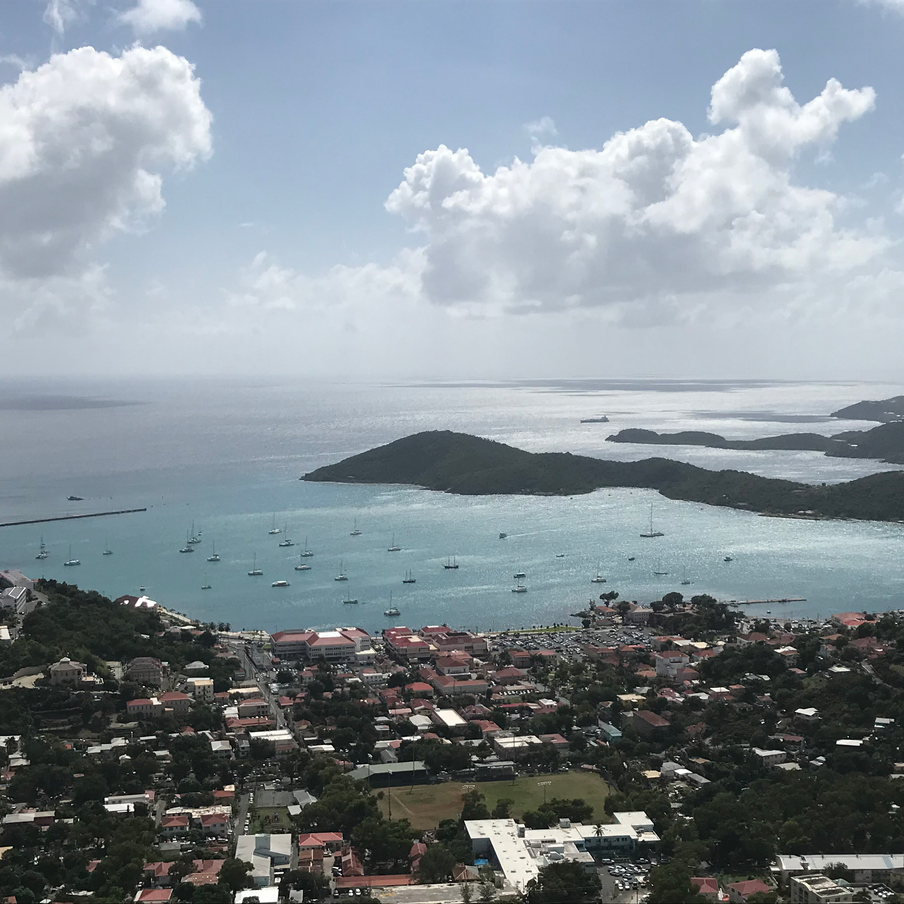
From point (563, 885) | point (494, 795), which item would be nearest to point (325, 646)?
point (494, 795)

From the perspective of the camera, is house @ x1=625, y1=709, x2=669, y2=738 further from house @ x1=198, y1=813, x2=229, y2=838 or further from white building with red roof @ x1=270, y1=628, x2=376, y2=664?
house @ x1=198, y1=813, x2=229, y2=838

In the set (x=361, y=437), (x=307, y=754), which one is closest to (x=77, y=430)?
(x=361, y=437)

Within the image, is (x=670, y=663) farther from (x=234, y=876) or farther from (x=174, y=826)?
(x=234, y=876)

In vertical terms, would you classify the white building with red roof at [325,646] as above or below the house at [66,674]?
below

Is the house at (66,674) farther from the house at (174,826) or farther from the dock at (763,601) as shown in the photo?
the dock at (763,601)

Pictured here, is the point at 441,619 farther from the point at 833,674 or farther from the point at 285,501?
the point at 285,501

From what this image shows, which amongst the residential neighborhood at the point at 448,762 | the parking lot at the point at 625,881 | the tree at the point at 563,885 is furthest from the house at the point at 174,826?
the parking lot at the point at 625,881

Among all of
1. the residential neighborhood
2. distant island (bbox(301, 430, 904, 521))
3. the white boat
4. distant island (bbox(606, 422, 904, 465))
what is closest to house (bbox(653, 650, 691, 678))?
the residential neighborhood
